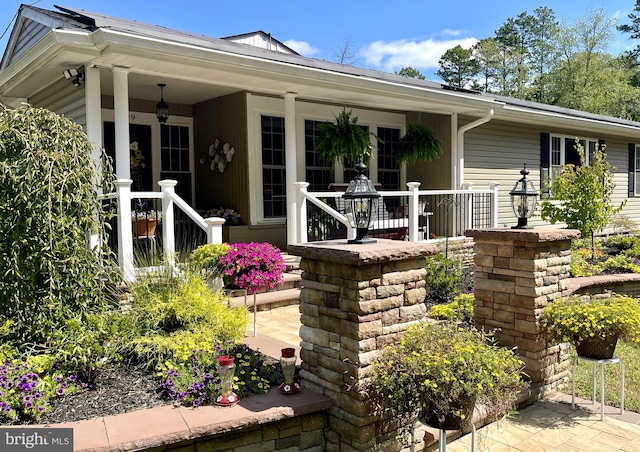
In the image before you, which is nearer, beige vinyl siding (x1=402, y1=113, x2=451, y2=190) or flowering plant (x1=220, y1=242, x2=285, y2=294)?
flowering plant (x1=220, y1=242, x2=285, y2=294)

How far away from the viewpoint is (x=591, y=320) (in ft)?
12.2

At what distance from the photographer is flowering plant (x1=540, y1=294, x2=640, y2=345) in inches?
145

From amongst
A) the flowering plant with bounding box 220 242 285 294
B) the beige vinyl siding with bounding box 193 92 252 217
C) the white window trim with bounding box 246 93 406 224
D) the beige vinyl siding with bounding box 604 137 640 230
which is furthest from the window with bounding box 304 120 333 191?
the beige vinyl siding with bounding box 604 137 640 230

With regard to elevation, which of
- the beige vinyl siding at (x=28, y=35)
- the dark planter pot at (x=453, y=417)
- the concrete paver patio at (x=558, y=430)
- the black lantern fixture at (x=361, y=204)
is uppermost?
the beige vinyl siding at (x=28, y=35)

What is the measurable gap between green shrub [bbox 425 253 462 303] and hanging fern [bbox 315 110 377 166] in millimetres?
2714

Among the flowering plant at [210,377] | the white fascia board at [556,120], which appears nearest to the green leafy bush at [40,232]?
the flowering plant at [210,377]

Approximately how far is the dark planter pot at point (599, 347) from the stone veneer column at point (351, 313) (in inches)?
55.9

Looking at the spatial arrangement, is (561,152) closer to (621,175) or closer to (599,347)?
(621,175)

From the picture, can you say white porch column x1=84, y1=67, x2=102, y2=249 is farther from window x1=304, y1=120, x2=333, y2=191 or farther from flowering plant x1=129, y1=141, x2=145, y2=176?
window x1=304, y1=120, x2=333, y2=191

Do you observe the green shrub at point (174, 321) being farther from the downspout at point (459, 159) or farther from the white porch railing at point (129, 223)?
the downspout at point (459, 159)

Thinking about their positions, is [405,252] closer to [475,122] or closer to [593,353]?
[593,353]

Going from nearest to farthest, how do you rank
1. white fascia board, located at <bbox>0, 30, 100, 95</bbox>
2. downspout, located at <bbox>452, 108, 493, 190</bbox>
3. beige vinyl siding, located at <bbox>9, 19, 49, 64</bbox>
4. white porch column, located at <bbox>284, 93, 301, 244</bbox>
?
white fascia board, located at <bbox>0, 30, 100, 95</bbox>
white porch column, located at <bbox>284, 93, 301, 244</bbox>
beige vinyl siding, located at <bbox>9, 19, 49, 64</bbox>
downspout, located at <bbox>452, 108, 493, 190</bbox>

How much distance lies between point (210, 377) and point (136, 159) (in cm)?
589

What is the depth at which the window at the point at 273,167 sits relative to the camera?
27.3 feet
